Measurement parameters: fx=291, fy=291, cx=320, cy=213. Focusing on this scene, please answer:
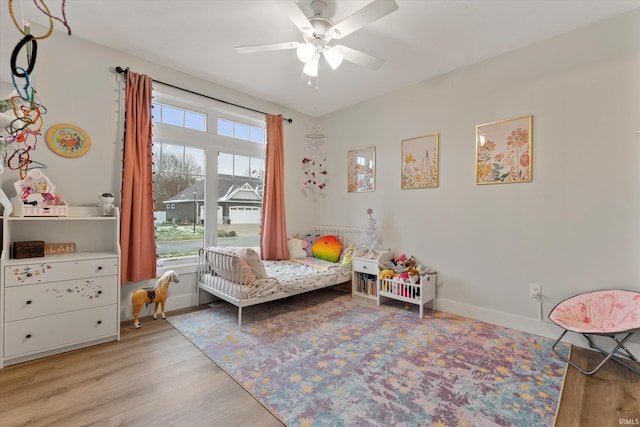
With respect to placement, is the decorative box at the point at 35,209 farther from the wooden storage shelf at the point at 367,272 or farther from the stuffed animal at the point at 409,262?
the stuffed animal at the point at 409,262

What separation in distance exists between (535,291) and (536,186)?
97 cm

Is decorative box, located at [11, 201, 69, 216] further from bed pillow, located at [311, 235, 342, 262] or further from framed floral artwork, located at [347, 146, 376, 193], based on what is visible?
framed floral artwork, located at [347, 146, 376, 193]

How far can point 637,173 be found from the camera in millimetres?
2236

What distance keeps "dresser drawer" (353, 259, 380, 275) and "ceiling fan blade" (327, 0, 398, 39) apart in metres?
2.43

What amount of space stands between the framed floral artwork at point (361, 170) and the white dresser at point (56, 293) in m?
2.85

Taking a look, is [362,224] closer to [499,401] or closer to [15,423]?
[499,401]

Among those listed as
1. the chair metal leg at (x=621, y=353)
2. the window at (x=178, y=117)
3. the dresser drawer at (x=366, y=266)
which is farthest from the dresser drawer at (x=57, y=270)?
the chair metal leg at (x=621, y=353)

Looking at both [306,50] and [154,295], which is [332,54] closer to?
[306,50]

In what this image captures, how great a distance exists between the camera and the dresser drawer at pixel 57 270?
2104 mm

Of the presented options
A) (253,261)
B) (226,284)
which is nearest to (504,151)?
(253,261)

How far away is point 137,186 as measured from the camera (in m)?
2.89

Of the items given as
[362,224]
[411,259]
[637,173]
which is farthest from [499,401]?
[362,224]

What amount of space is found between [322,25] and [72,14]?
6.67 ft

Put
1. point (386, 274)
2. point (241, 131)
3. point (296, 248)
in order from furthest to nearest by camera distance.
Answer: point (296, 248)
point (241, 131)
point (386, 274)
